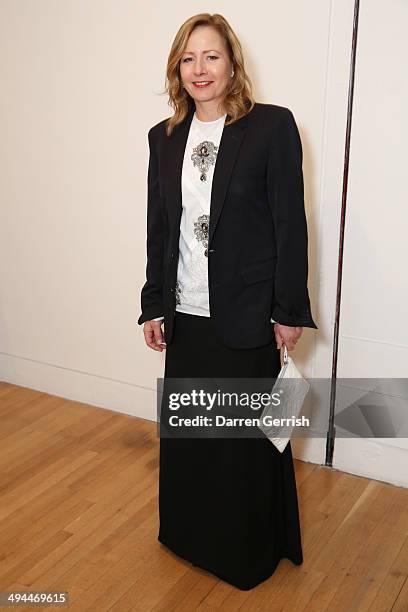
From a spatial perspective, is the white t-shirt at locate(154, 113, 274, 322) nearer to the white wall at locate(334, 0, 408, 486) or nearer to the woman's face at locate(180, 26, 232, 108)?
the woman's face at locate(180, 26, 232, 108)

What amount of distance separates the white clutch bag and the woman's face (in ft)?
2.48

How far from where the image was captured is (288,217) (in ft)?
6.11

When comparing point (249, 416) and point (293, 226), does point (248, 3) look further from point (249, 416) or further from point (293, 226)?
point (249, 416)

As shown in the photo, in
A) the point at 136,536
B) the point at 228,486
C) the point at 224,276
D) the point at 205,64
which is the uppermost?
the point at 205,64

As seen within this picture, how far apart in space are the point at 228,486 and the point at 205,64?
4.01 feet

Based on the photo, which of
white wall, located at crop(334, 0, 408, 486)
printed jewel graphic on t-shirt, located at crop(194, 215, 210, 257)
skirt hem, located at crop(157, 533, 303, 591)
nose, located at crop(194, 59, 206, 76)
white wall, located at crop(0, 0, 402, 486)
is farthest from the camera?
white wall, located at crop(0, 0, 402, 486)

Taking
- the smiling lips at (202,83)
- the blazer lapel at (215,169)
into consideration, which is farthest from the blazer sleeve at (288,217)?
the smiling lips at (202,83)

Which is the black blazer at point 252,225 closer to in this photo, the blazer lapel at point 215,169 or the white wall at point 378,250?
the blazer lapel at point 215,169

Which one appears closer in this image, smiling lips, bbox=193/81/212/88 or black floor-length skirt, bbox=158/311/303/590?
smiling lips, bbox=193/81/212/88

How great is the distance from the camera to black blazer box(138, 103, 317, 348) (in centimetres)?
186

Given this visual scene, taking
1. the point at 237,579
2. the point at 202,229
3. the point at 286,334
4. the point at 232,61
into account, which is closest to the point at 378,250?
the point at 286,334

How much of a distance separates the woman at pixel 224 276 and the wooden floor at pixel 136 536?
97 mm

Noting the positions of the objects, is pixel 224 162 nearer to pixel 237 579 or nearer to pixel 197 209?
pixel 197 209

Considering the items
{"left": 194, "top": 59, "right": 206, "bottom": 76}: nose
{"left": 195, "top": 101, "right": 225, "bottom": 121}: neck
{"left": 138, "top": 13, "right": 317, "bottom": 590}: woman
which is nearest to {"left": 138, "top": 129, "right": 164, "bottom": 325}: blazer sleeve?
{"left": 138, "top": 13, "right": 317, "bottom": 590}: woman
